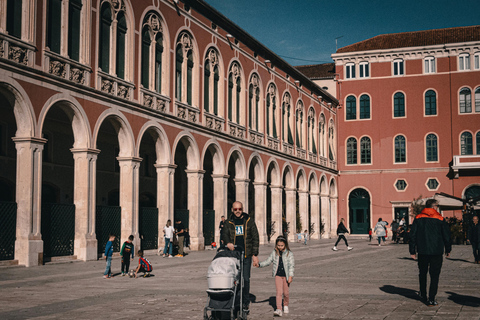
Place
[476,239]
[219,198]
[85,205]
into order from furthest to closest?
[219,198], [85,205], [476,239]

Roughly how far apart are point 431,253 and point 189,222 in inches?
836

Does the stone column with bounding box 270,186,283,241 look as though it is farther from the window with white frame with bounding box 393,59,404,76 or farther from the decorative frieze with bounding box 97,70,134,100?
the window with white frame with bounding box 393,59,404,76

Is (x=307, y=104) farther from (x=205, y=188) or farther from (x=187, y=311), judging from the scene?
(x=187, y=311)

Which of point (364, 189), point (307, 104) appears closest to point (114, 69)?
point (307, 104)

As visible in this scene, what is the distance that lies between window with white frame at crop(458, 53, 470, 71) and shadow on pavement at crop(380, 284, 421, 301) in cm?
4641

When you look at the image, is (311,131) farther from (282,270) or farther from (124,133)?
(282,270)

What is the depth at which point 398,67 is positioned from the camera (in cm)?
5775

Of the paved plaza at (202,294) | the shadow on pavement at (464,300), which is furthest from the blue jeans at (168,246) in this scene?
the shadow on pavement at (464,300)

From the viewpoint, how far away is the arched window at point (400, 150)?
5706 cm

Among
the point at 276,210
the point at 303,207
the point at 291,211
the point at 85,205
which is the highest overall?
the point at 85,205

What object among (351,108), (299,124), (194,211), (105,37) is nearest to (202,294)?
(105,37)

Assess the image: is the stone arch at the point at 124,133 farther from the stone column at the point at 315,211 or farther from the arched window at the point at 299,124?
the stone column at the point at 315,211

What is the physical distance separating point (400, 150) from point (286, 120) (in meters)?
15.9

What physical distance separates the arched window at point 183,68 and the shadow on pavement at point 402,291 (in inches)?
753
